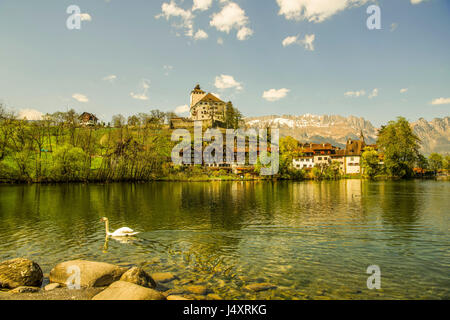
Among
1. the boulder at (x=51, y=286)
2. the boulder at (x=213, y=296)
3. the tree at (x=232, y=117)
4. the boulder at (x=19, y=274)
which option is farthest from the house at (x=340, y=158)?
Answer: the boulder at (x=19, y=274)

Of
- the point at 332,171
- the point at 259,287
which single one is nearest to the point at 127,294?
the point at 259,287

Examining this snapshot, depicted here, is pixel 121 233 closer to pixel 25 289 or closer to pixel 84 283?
pixel 84 283

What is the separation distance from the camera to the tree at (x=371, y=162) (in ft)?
425

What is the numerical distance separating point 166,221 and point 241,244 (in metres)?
11.2

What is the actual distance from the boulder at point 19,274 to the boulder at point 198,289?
7045mm

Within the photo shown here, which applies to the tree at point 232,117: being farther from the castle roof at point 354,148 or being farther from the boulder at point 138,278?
the boulder at point 138,278

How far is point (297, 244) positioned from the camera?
21.3 meters

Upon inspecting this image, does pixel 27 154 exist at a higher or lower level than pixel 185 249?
higher

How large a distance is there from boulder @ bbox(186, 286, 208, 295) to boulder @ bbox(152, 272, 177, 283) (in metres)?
1.57

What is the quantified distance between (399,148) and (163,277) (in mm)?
141175

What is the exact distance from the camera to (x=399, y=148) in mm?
130125
